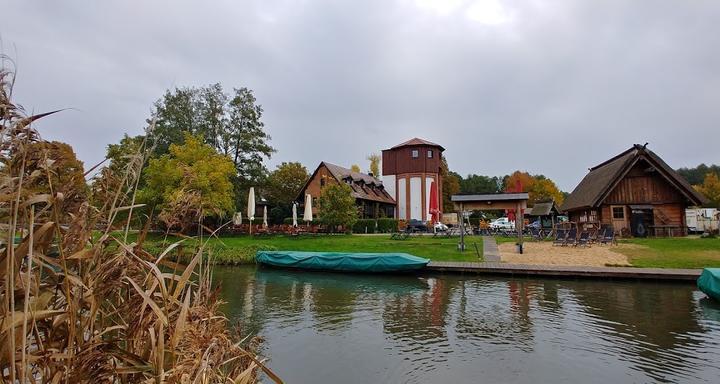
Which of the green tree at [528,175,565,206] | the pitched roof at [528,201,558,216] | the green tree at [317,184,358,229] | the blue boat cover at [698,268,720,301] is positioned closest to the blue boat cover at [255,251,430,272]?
the green tree at [317,184,358,229]

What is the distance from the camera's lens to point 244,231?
115ft

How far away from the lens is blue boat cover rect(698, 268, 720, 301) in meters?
11.9

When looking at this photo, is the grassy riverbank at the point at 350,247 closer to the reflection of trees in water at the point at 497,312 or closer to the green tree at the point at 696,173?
the reflection of trees in water at the point at 497,312

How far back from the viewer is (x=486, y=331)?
9453mm

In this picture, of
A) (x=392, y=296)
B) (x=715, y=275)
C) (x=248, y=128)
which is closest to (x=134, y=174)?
(x=392, y=296)

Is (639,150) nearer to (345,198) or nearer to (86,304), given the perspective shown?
(345,198)

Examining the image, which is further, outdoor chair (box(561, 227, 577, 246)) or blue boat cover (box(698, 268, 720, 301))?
outdoor chair (box(561, 227, 577, 246))

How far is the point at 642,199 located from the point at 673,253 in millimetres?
9010

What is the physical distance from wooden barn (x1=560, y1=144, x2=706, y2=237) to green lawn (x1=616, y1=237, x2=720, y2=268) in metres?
3.94

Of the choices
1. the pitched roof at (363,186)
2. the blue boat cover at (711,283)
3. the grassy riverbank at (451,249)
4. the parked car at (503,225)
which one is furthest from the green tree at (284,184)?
the blue boat cover at (711,283)

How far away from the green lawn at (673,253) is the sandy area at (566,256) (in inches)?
27.3

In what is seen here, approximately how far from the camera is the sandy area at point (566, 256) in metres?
18.6

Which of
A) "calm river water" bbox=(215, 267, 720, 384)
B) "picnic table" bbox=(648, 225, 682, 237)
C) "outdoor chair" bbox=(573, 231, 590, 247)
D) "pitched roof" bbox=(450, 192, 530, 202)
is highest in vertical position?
"pitched roof" bbox=(450, 192, 530, 202)

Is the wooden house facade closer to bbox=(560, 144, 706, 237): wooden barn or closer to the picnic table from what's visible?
bbox=(560, 144, 706, 237): wooden barn
